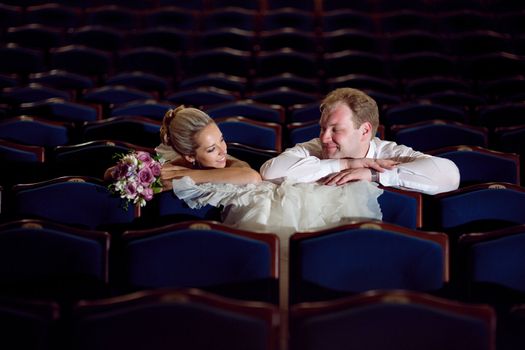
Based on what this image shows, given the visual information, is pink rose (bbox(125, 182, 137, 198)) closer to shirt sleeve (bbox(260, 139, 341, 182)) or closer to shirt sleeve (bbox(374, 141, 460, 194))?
shirt sleeve (bbox(260, 139, 341, 182))

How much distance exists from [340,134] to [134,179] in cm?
66

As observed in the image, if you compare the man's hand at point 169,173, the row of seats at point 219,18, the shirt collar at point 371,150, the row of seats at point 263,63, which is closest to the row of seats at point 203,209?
the man's hand at point 169,173

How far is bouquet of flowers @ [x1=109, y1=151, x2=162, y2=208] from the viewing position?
1961mm

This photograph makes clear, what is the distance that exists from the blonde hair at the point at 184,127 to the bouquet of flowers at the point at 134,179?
18 centimetres

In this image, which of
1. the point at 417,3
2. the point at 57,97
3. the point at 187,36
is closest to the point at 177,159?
the point at 57,97

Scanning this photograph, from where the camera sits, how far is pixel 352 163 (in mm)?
2117

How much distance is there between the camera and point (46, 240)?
1.67m

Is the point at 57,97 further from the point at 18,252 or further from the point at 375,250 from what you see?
the point at 375,250

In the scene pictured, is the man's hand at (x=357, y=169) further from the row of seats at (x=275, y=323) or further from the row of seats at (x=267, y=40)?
the row of seats at (x=267, y=40)

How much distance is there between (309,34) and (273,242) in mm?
3119

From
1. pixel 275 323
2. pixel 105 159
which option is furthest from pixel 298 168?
pixel 275 323

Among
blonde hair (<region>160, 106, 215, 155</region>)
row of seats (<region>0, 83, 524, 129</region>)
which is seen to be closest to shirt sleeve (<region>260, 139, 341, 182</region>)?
blonde hair (<region>160, 106, 215, 155</region>)

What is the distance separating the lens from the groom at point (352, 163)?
82.3 inches

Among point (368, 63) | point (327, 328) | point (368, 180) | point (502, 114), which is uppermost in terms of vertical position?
point (368, 63)
